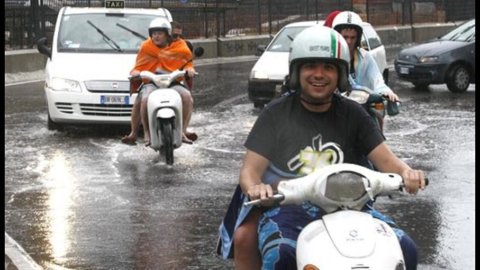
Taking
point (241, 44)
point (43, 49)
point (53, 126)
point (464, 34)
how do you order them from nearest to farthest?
point (53, 126), point (43, 49), point (464, 34), point (241, 44)

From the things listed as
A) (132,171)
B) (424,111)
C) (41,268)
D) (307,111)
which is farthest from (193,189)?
(424,111)

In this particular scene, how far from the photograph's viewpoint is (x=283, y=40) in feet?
64.3

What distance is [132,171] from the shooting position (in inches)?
470

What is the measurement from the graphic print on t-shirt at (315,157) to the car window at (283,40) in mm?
13966

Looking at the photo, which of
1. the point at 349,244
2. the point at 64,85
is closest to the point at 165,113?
the point at 64,85

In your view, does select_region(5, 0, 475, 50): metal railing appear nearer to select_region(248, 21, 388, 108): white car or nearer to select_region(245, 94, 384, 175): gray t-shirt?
select_region(248, 21, 388, 108): white car

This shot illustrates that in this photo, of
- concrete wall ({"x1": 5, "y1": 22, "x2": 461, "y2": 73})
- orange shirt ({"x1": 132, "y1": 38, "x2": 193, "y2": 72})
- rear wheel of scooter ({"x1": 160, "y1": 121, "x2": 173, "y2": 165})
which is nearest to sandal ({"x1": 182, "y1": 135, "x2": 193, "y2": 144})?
rear wheel of scooter ({"x1": 160, "y1": 121, "x2": 173, "y2": 165})

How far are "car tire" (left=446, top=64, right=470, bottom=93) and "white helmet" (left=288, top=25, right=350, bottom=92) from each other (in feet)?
55.8

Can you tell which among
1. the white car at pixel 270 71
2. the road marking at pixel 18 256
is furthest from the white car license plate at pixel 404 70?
the road marking at pixel 18 256

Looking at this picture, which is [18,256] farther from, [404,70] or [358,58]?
[404,70]

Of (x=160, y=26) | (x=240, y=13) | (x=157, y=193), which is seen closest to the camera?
(x=157, y=193)

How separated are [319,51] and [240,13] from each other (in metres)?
28.2

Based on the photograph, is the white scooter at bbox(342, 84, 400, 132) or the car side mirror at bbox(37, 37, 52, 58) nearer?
the white scooter at bbox(342, 84, 400, 132)

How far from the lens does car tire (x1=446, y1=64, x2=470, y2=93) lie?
21.7 metres
